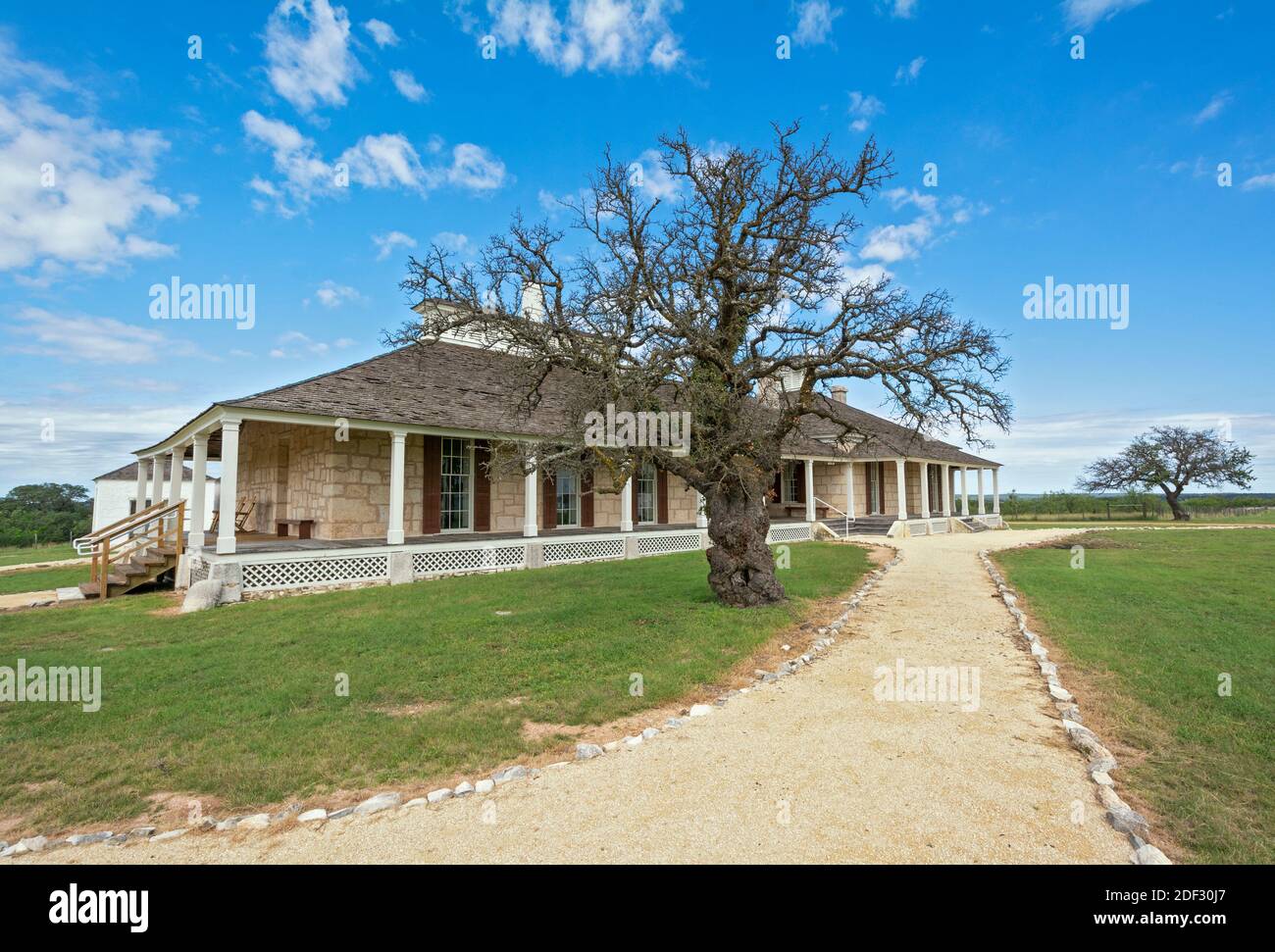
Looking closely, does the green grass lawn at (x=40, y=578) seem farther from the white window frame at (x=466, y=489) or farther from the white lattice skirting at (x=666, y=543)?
the white lattice skirting at (x=666, y=543)

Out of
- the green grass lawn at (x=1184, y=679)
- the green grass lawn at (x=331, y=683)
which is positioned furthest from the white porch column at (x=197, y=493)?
the green grass lawn at (x=1184, y=679)

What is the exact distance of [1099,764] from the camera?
392cm

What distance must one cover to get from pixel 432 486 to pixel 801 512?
16364 millimetres

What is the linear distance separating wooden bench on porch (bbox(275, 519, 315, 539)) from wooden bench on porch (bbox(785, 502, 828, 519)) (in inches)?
712

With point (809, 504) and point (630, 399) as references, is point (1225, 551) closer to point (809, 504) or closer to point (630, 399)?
point (809, 504)

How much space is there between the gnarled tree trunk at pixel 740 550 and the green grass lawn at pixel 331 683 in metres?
0.42

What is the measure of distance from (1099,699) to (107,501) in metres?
37.5

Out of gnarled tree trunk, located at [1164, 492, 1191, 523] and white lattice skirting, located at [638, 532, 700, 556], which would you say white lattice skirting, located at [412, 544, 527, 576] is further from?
gnarled tree trunk, located at [1164, 492, 1191, 523]

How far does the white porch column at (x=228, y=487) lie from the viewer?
424 inches

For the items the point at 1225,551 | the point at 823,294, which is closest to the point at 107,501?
the point at 823,294

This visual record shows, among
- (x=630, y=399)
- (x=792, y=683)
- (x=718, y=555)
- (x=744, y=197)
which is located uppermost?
(x=744, y=197)

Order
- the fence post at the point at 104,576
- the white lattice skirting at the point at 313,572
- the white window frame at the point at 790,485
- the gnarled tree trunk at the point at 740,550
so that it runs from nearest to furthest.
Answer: the gnarled tree trunk at the point at 740,550
the white lattice skirting at the point at 313,572
the fence post at the point at 104,576
the white window frame at the point at 790,485

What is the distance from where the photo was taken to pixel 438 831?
3203 millimetres
